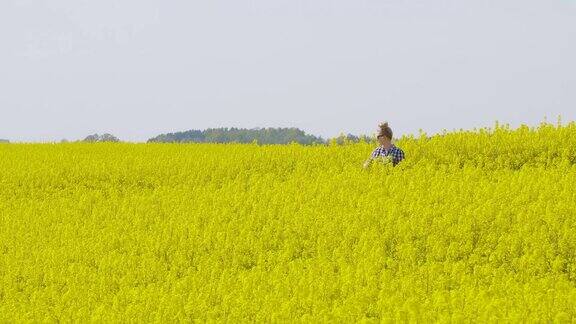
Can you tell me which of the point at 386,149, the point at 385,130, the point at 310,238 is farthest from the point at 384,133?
the point at 310,238

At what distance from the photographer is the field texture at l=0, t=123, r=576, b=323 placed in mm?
6906

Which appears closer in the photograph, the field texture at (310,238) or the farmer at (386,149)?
the field texture at (310,238)

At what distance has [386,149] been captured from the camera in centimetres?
1352

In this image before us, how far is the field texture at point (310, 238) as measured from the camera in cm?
691

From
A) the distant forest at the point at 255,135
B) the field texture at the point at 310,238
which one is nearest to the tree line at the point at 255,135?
the distant forest at the point at 255,135

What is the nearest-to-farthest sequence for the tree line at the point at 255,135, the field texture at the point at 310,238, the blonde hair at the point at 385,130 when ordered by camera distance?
the field texture at the point at 310,238
the blonde hair at the point at 385,130
the tree line at the point at 255,135

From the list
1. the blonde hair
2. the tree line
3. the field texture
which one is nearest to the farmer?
the blonde hair

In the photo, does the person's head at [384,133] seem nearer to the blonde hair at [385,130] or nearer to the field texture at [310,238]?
the blonde hair at [385,130]

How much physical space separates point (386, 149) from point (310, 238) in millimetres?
3862

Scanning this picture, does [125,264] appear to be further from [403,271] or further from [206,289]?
[403,271]

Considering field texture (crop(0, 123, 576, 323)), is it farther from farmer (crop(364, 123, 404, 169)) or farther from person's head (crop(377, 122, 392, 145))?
person's head (crop(377, 122, 392, 145))

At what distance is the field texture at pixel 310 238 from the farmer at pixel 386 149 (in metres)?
0.20

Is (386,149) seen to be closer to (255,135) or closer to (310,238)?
(310,238)

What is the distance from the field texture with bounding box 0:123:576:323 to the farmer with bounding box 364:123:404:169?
0.66ft
